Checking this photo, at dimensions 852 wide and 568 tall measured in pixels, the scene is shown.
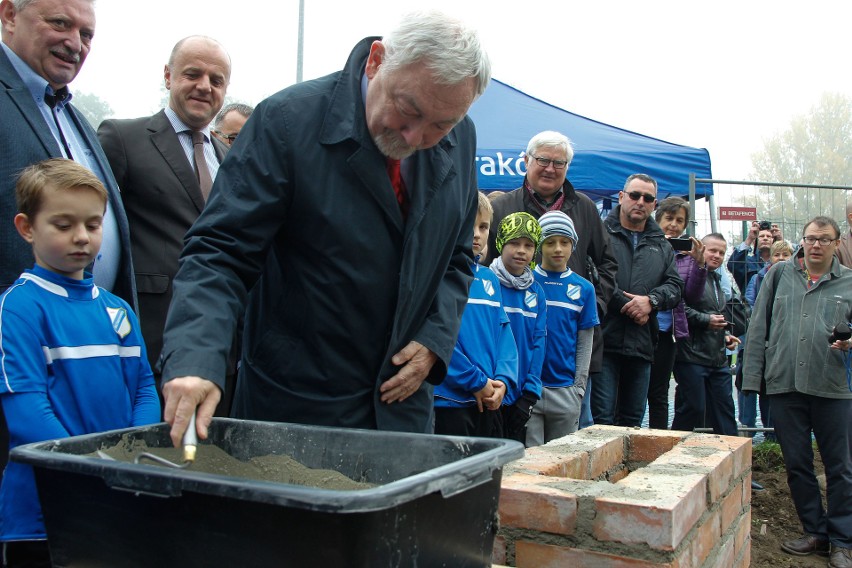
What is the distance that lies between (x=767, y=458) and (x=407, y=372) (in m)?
5.35

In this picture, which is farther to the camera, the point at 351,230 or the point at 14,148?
the point at 14,148

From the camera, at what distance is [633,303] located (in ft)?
16.7

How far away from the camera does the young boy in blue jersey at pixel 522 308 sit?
4004 mm

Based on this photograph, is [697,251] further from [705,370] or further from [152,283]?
[152,283]

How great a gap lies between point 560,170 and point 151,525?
391 centimetres

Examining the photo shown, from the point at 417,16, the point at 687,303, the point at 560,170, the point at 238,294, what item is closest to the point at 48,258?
the point at 238,294

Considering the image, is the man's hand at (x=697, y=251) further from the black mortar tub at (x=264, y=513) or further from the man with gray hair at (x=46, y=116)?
the black mortar tub at (x=264, y=513)

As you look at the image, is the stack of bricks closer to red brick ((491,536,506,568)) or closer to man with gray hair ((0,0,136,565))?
red brick ((491,536,506,568))

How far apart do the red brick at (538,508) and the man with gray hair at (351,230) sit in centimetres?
33

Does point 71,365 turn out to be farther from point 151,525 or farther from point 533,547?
point 533,547

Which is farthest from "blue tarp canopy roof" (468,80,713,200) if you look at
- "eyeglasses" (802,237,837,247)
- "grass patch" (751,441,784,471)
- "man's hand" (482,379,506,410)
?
"man's hand" (482,379,506,410)

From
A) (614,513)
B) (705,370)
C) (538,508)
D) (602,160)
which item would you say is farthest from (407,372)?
(602,160)

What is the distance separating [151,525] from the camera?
1.26 metres

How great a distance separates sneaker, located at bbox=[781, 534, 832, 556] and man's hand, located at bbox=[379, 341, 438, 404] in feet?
11.5
